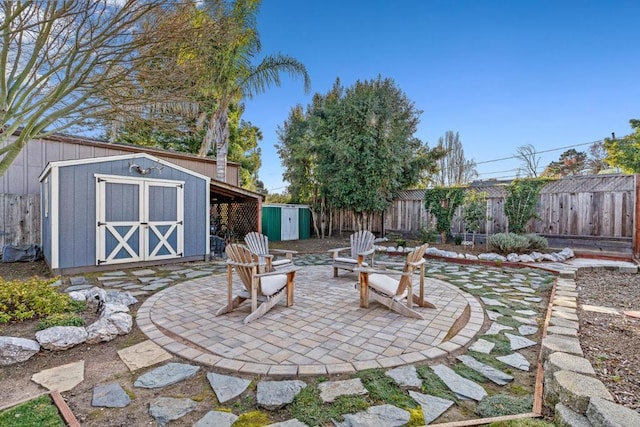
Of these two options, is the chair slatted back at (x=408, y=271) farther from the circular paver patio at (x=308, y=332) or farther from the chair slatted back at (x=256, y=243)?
the chair slatted back at (x=256, y=243)

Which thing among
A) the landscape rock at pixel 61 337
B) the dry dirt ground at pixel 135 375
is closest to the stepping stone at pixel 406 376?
the dry dirt ground at pixel 135 375

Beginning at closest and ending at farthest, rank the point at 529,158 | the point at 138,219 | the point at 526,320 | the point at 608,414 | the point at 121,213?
the point at 608,414, the point at 526,320, the point at 121,213, the point at 138,219, the point at 529,158

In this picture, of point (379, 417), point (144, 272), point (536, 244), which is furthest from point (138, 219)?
point (536, 244)

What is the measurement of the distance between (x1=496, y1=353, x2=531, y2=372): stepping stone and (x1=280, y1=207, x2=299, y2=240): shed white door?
9.46 meters

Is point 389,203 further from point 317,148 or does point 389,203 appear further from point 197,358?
point 197,358

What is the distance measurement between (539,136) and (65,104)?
1655 centimetres

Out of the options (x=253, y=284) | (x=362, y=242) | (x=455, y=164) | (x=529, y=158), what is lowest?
(x=253, y=284)

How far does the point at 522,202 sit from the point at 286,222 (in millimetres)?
7554

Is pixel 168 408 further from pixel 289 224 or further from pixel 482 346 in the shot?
pixel 289 224

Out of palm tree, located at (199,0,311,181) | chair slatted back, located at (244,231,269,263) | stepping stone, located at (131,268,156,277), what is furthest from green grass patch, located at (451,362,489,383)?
palm tree, located at (199,0,311,181)

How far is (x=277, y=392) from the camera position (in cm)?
185

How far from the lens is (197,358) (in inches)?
90.7

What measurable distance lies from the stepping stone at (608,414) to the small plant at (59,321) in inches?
149

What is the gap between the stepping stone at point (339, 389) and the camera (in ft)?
5.98
